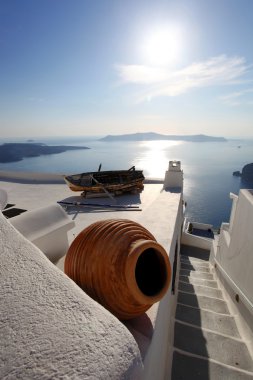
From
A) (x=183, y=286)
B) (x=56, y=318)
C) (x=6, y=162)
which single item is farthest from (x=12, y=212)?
(x=6, y=162)

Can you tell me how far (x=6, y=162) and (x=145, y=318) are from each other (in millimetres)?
214054

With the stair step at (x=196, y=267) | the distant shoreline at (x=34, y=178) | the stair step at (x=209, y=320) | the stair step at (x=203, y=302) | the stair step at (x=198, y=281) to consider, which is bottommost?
the stair step at (x=196, y=267)

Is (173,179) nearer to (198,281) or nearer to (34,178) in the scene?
(198,281)

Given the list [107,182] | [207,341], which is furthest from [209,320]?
[107,182]

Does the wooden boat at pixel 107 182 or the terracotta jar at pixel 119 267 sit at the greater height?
the terracotta jar at pixel 119 267

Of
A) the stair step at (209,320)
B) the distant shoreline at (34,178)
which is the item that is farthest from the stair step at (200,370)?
the distant shoreline at (34,178)

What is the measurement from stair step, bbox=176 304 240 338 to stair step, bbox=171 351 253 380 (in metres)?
1.22

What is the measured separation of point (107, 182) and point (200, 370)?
9750mm

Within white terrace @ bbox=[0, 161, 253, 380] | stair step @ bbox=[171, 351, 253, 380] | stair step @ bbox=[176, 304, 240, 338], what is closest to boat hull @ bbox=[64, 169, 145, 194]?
white terrace @ bbox=[0, 161, 253, 380]

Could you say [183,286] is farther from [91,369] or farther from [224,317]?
[91,369]

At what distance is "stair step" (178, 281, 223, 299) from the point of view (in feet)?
26.3

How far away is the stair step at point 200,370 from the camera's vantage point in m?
4.44

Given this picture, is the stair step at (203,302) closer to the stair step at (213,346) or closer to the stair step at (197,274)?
the stair step at (213,346)

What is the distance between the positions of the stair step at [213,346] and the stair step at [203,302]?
53.8 inches
